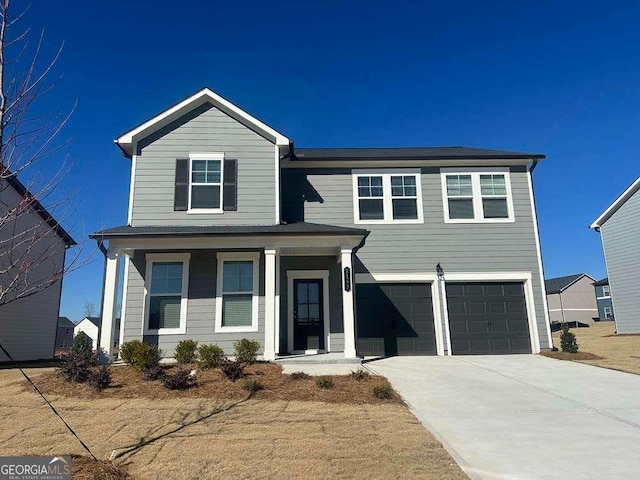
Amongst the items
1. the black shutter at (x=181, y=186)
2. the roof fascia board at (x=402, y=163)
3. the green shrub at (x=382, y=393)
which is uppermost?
the roof fascia board at (x=402, y=163)

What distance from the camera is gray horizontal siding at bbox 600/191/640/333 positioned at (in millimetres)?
20047

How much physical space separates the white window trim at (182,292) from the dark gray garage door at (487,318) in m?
7.61

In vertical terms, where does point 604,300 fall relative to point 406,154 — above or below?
below

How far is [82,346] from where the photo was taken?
29.0ft

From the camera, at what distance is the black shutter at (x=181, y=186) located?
1167 centimetres

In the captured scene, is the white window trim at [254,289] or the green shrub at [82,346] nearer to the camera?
the green shrub at [82,346]

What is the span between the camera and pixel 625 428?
5.58 m

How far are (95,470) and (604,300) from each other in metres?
48.7

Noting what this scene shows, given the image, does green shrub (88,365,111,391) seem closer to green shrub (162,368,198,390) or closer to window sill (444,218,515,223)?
green shrub (162,368,198,390)

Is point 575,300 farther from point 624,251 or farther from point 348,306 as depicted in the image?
point 348,306

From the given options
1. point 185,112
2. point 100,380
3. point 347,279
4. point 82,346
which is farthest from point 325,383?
point 185,112

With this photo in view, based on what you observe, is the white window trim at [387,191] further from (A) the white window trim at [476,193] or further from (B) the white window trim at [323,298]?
(B) the white window trim at [323,298]

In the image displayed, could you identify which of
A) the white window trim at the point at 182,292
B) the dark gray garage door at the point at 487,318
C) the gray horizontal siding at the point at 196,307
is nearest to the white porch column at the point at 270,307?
the gray horizontal siding at the point at 196,307

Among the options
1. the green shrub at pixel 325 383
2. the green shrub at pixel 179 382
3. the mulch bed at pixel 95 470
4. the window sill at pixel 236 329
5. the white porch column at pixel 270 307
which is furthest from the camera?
the window sill at pixel 236 329
